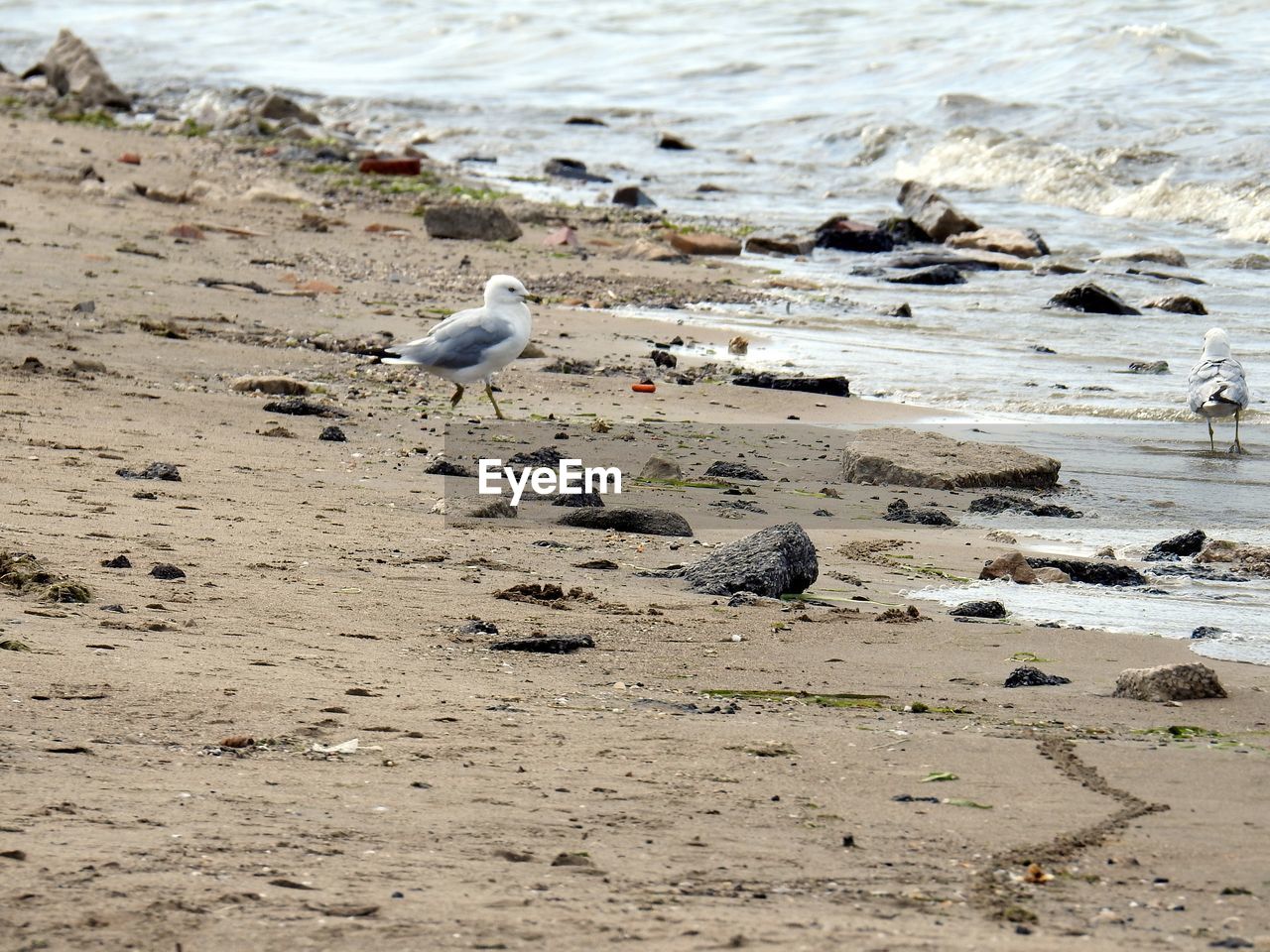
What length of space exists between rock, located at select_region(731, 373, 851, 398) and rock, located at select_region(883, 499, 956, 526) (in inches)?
99.8

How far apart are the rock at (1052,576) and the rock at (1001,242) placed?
9.85 metres

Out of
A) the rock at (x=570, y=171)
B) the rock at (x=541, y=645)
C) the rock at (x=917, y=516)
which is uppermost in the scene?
the rock at (x=570, y=171)

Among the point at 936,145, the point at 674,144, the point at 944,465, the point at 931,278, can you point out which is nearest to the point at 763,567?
the point at 944,465

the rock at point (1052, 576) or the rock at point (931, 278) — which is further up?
the rock at point (931, 278)

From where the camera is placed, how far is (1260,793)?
3.64 metres

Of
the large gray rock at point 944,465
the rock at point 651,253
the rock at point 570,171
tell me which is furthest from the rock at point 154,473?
the rock at point 570,171

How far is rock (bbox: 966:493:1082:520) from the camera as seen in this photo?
23.7 ft

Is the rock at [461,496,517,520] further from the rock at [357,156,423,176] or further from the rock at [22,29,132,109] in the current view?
the rock at [22,29,132,109]


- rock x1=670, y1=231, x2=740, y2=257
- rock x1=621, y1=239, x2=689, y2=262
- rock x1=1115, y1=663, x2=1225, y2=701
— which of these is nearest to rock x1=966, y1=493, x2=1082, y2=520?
rock x1=1115, y1=663, x2=1225, y2=701

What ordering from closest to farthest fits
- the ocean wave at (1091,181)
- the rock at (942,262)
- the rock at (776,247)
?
the rock at (942,262)
the rock at (776,247)
the ocean wave at (1091,181)

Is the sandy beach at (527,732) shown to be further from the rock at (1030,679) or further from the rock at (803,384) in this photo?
the rock at (803,384)

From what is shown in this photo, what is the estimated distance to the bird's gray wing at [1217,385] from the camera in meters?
8.83

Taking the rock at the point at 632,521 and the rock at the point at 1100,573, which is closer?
the rock at the point at 1100,573

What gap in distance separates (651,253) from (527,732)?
1113 cm
